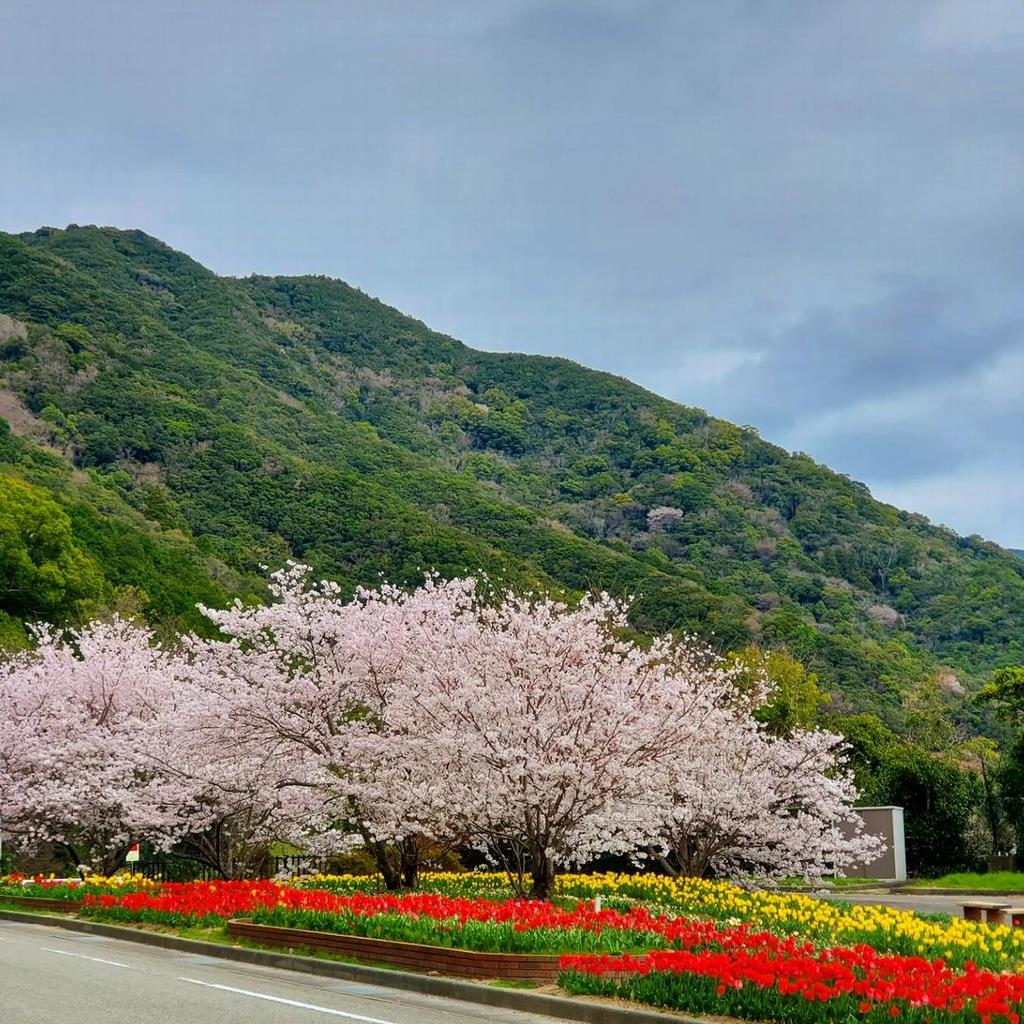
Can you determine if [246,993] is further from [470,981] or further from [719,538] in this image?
[719,538]

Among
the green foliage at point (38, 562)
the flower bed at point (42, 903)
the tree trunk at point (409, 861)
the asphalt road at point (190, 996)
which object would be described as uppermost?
the green foliage at point (38, 562)

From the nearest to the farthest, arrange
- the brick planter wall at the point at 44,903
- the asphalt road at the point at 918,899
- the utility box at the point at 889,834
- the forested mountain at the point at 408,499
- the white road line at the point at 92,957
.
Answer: the white road line at the point at 92,957, the brick planter wall at the point at 44,903, the asphalt road at the point at 918,899, the utility box at the point at 889,834, the forested mountain at the point at 408,499

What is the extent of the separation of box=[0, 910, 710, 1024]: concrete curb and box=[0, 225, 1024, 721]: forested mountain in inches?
1075

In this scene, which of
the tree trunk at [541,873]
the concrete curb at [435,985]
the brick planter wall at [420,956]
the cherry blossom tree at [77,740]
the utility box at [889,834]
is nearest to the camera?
the concrete curb at [435,985]

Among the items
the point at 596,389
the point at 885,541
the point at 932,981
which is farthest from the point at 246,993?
the point at 596,389

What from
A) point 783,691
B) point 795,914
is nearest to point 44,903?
point 795,914

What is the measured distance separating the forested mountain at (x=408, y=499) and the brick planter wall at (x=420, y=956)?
92.3 feet

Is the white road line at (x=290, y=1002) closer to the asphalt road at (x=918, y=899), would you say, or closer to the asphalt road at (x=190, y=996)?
the asphalt road at (x=190, y=996)

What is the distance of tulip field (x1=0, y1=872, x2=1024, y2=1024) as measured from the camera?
9.02 metres

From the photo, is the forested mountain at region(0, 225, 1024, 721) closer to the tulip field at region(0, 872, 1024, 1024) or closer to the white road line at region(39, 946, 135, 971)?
the tulip field at region(0, 872, 1024, 1024)

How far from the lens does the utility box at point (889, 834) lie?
108 feet

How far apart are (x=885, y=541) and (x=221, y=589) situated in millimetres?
84066

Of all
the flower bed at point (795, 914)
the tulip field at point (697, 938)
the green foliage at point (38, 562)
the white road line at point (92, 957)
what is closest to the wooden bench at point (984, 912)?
the flower bed at point (795, 914)

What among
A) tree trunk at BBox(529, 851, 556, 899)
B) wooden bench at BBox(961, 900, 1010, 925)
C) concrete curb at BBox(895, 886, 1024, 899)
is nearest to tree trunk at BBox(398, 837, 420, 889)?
tree trunk at BBox(529, 851, 556, 899)
